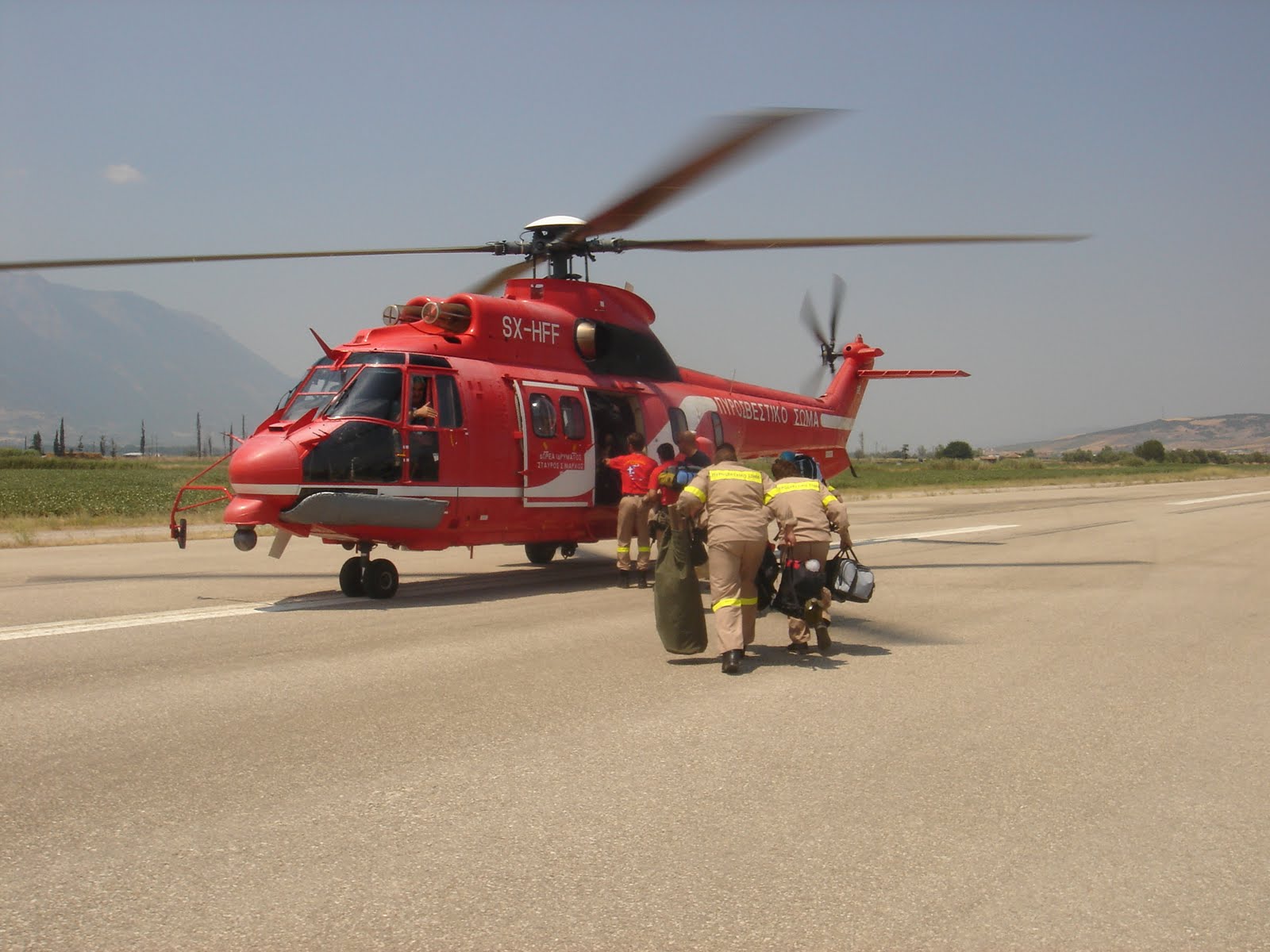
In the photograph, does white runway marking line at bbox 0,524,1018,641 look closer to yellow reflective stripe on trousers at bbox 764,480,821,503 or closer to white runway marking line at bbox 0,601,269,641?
white runway marking line at bbox 0,601,269,641

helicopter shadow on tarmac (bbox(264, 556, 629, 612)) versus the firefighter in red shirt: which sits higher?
the firefighter in red shirt

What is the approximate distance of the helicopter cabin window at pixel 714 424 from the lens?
15812 millimetres

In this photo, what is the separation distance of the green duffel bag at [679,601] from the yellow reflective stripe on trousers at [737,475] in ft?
1.69

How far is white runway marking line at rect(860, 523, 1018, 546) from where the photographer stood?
65.4ft

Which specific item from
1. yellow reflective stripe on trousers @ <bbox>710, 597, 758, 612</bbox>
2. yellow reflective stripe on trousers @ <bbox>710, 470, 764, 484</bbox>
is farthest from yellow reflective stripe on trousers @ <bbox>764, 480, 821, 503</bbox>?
yellow reflective stripe on trousers @ <bbox>710, 597, 758, 612</bbox>

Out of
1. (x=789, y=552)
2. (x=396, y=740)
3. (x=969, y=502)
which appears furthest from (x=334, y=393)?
(x=969, y=502)

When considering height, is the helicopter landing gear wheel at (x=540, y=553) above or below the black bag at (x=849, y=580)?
below

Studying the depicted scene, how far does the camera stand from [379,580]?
11.2 metres

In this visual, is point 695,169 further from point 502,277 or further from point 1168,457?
point 1168,457

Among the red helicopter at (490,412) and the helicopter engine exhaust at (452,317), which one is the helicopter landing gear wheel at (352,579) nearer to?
the red helicopter at (490,412)

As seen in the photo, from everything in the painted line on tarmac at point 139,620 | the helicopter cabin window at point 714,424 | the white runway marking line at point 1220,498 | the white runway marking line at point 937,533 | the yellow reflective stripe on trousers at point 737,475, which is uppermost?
the helicopter cabin window at point 714,424

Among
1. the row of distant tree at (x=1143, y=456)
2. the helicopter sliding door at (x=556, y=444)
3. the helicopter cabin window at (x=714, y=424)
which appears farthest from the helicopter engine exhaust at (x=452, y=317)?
the row of distant tree at (x=1143, y=456)

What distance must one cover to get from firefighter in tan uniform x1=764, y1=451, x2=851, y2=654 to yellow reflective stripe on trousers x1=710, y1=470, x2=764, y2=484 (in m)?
0.34

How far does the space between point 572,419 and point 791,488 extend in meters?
5.34
